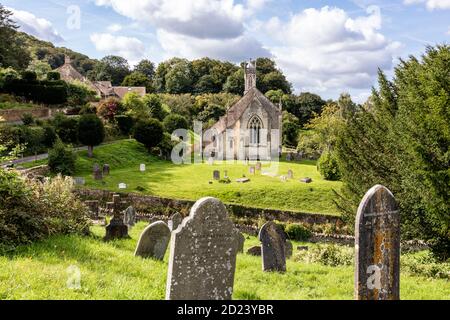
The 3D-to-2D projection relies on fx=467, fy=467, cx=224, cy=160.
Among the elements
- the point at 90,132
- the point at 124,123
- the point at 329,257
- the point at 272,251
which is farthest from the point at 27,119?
Result: the point at 272,251

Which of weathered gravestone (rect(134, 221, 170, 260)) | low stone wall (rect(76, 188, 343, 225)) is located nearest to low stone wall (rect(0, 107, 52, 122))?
low stone wall (rect(76, 188, 343, 225))

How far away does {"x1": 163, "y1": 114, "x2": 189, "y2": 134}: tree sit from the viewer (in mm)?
58625

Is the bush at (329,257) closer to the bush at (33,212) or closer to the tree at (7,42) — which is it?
the bush at (33,212)

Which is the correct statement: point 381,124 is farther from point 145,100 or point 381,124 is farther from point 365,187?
point 145,100

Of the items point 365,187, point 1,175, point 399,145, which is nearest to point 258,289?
point 1,175

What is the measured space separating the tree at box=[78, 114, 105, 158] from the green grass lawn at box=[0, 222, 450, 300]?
3076 cm

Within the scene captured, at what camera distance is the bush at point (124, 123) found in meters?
52.9

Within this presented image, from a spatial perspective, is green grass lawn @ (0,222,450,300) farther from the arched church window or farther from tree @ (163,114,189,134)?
tree @ (163,114,189,134)

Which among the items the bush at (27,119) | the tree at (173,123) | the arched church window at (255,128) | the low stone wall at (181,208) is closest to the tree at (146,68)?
the tree at (173,123)

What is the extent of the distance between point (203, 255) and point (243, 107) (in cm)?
4801

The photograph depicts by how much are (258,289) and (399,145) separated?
1122 centimetres

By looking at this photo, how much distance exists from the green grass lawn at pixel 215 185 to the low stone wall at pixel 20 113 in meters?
7.78

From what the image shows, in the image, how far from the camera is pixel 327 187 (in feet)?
117

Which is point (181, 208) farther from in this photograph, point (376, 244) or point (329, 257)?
point (376, 244)
